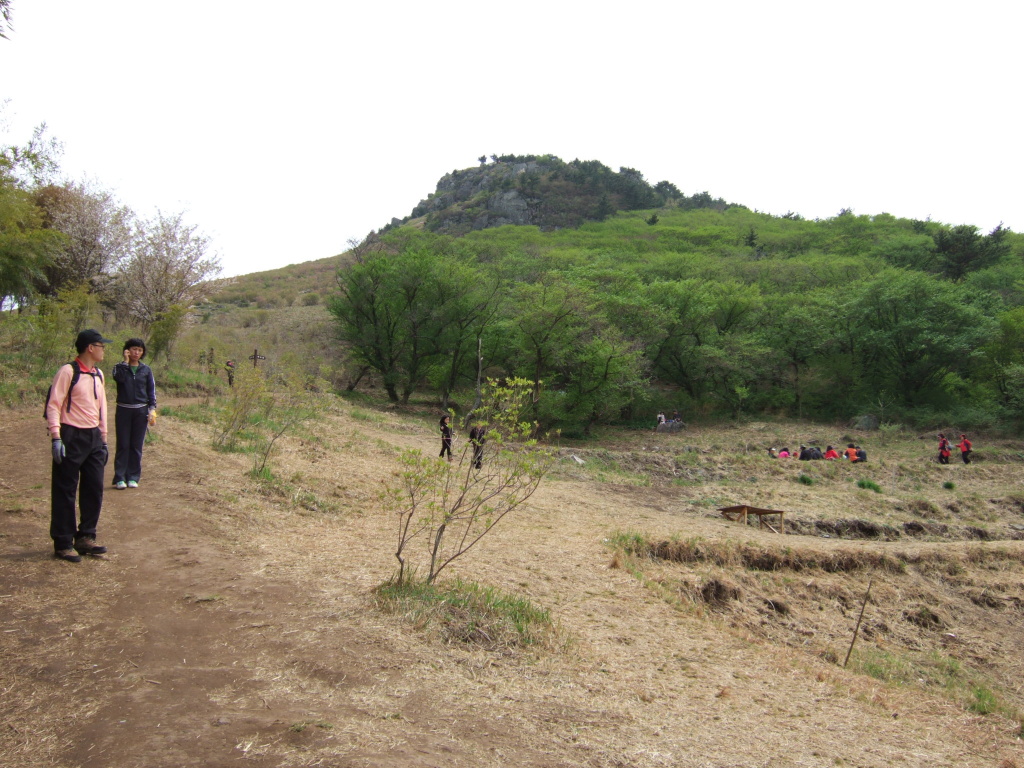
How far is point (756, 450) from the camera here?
78.9 feet

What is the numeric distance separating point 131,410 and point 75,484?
2.54 metres

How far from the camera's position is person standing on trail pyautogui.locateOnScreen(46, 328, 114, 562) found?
4672 mm

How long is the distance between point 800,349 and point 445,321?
68.4 feet

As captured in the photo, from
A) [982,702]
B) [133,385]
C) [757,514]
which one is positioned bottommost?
[982,702]

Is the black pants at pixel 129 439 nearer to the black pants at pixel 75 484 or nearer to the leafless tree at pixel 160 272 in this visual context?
the black pants at pixel 75 484

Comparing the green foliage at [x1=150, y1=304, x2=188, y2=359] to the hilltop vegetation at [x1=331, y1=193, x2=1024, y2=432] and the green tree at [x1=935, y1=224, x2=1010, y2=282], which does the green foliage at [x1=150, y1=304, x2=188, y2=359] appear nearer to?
the hilltop vegetation at [x1=331, y1=193, x2=1024, y2=432]

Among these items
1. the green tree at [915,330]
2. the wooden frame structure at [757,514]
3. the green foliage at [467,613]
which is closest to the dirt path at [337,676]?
the green foliage at [467,613]

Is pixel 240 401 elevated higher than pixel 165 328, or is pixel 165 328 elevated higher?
pixel 165 328

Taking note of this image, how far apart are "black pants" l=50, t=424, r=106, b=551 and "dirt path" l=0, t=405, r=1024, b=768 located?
27 centimetres

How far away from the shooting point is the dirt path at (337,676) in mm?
2912

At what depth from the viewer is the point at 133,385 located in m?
7.05

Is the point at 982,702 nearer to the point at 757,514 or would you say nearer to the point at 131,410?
the point at 757,514

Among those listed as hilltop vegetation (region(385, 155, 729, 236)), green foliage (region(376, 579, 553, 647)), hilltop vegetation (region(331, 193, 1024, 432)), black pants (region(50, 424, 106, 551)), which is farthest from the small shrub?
hilltop vegetation (region(385, 155, 729, 236))

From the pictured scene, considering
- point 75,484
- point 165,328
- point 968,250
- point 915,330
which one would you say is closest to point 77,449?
point 75,484
